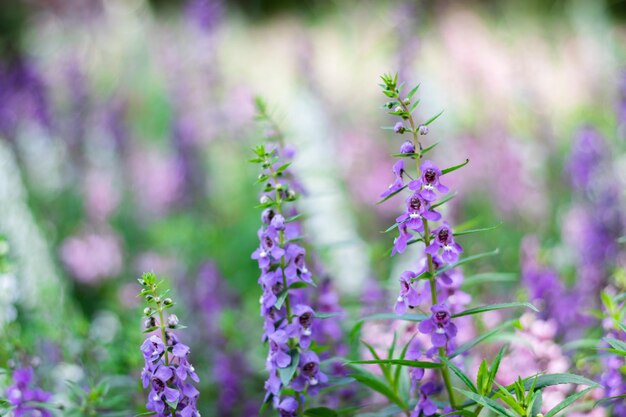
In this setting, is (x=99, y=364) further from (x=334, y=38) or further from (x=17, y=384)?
(x=334, y=38)

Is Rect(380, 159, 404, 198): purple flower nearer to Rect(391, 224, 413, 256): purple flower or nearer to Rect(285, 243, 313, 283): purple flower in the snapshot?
Rect(391, 224, 413, 256): purple flower

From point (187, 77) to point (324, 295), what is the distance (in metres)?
4.56

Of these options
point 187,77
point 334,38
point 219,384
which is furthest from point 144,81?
point 219,384

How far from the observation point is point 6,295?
2668 millimetres

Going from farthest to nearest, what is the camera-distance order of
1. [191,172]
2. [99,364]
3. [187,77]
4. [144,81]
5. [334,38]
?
[334,38]
[144,81]
[187,77]
[191,172]
[99,364]

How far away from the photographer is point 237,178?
711 centimetres

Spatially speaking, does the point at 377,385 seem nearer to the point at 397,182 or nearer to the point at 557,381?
the point at 557,381

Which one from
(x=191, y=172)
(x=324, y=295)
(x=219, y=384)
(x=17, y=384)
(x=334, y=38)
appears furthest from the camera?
(x=334, y=38)

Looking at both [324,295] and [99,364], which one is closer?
[324,295]

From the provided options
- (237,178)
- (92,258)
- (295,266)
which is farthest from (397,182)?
(237,178)

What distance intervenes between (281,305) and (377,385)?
374 mm

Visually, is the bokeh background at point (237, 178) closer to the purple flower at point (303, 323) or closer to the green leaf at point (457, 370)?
the purple flower at point (303, 323)

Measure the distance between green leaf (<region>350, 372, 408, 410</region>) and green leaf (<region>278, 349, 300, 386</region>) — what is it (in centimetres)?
17

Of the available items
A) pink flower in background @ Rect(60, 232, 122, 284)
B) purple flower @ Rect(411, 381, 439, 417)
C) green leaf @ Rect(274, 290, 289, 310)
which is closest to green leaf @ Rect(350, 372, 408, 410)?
purple flower @ Rect(411, 381, 439, 417)
